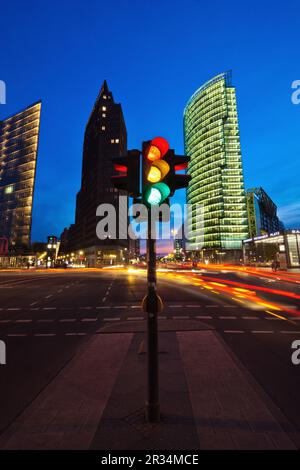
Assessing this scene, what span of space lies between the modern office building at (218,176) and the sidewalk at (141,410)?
419 ft

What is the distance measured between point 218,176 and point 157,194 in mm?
146065

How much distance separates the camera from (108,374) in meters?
4.95

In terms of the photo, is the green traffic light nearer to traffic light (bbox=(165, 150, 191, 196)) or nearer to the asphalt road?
traffic light (bbox=(165, 150, 191, 196))

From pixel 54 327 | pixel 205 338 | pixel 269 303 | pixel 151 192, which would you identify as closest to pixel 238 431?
pixel 151 192

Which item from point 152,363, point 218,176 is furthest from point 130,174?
point 218,176

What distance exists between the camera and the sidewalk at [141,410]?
120 inches

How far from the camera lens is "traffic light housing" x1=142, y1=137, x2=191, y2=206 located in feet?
11.8

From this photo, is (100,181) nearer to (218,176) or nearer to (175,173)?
(218,176)

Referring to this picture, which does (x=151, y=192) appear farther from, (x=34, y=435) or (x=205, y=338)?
(x=205, y=338)

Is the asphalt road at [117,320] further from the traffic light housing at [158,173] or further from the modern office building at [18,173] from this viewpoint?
the modern office building at [18,173]

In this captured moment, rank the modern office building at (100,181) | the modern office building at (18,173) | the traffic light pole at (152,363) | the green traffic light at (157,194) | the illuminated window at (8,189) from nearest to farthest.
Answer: the traffic light pole at (152,363)
the green traffic light at (157,194)
the modern office building at (18,173)
the illuminated window at (8,189)
the modern office building at (100,181)

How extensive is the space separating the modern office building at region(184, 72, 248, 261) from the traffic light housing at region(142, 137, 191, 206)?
129m

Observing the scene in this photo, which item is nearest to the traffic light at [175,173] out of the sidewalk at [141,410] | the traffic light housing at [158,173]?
the traffic light housing at [158,173]

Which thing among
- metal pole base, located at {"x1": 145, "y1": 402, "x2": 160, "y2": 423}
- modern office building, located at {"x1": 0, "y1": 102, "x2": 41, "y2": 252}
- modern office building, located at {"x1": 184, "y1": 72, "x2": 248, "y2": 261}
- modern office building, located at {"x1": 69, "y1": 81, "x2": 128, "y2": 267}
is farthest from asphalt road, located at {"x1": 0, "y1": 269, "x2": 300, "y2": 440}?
modern office building, located at {"x1": 184, "y1": 72, "x2": 248, "y2": 261}
